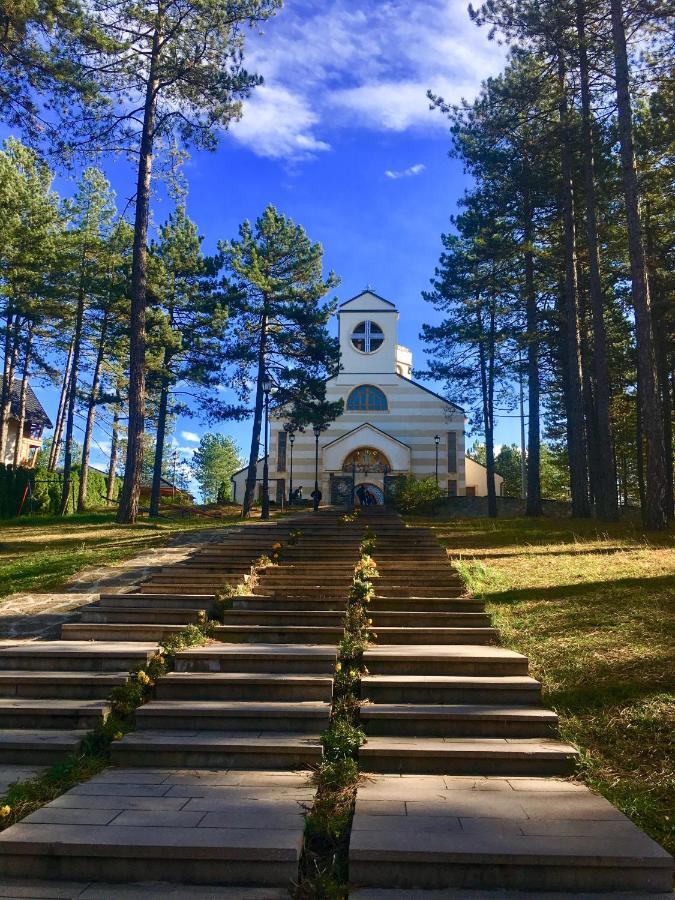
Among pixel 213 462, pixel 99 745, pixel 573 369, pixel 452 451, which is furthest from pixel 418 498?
pixel 213 462

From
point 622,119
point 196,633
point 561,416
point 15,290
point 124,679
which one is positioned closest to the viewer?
point 124,679

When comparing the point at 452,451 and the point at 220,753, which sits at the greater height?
the point at 452,451

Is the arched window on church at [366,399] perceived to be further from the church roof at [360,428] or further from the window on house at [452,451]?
the window on house at [452,451]

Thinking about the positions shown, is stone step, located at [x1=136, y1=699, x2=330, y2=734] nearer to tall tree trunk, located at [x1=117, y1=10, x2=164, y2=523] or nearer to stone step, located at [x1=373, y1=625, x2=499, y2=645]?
stone step, located at [x1=373, y1=625, x2=499, y2=645]

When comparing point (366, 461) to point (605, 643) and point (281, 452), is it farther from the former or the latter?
point (605, 643)

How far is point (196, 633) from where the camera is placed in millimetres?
6516

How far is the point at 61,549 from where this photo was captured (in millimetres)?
13242

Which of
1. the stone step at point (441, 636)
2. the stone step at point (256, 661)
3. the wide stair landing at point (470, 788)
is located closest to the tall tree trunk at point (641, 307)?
the wide stair landing at point (470, 788)

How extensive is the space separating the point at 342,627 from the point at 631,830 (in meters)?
3.72

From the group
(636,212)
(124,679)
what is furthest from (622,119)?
(124,679)

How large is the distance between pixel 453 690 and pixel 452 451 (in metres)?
38.1

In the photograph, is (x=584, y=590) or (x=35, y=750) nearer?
(x=35, y=750)

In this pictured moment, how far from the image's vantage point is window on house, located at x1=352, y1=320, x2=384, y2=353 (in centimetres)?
4462

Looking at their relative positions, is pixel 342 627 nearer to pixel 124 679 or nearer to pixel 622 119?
pixel 124 679
